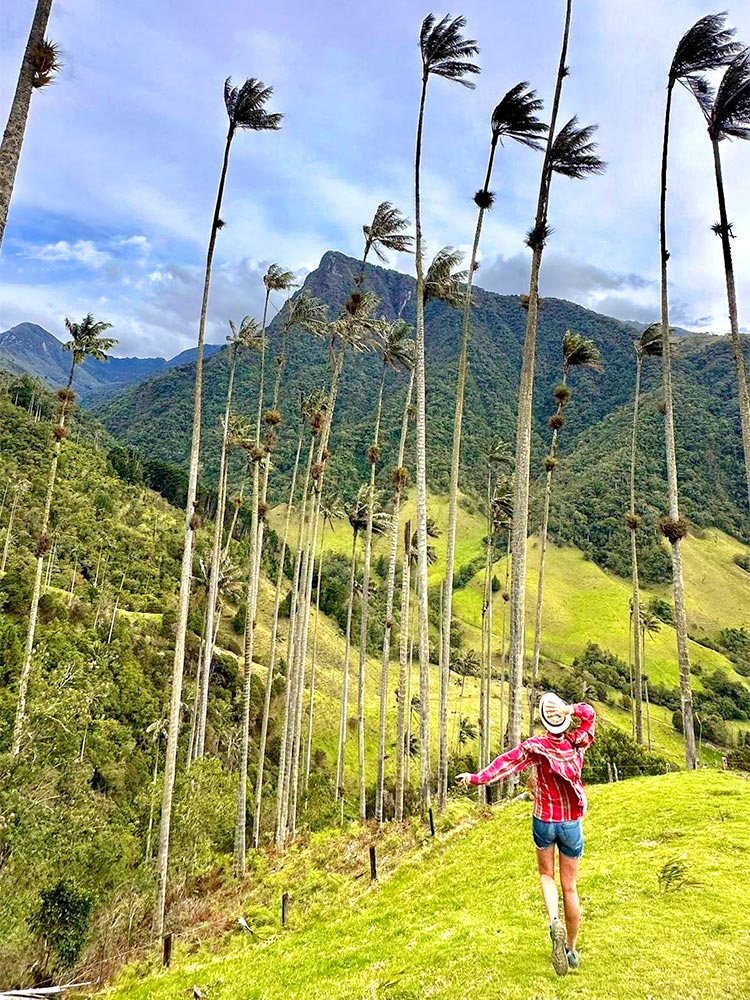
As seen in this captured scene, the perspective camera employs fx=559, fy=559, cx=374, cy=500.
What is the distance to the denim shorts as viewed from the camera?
534cm

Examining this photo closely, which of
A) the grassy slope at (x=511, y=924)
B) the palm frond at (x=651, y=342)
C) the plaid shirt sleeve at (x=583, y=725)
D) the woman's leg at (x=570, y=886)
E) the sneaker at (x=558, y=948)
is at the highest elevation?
the palm frond at (x=651, y=342)

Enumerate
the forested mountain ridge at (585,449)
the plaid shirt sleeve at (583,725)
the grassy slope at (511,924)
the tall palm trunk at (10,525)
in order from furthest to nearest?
the forested mountain ridge at (585,449)
the tall palm trunk at (10,525)
the plaid shirt sleeve at (583,725)
the grassy slope at (511,924)

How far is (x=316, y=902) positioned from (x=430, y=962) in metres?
7.88

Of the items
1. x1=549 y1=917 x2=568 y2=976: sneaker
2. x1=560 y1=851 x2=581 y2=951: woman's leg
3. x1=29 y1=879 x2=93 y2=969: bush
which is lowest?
x1=29 y1=879 x2=93 y2=969: bush

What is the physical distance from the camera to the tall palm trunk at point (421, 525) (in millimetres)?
15906

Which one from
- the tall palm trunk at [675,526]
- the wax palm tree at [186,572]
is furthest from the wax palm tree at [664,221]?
the wax palm tree at [186,572]

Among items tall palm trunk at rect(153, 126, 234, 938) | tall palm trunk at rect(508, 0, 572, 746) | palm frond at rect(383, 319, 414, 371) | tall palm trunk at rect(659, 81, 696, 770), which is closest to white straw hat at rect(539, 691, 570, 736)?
tall palm trunk at rect(508, 0, 572, 746)

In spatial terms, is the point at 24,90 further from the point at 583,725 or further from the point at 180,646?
the point at 180,646

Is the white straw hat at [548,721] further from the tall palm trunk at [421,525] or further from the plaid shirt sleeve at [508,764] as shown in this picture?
the tall palm trunk at [421,525]

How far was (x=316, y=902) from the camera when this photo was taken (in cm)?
1305

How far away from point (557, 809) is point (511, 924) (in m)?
3.07

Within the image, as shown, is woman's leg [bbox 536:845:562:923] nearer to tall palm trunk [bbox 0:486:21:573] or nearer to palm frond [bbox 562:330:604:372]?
palm frond [bbox 562:330:604:372]

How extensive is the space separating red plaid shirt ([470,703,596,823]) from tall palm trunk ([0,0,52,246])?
28.6ft

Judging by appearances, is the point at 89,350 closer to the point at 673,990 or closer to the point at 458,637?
the point at 673,990
